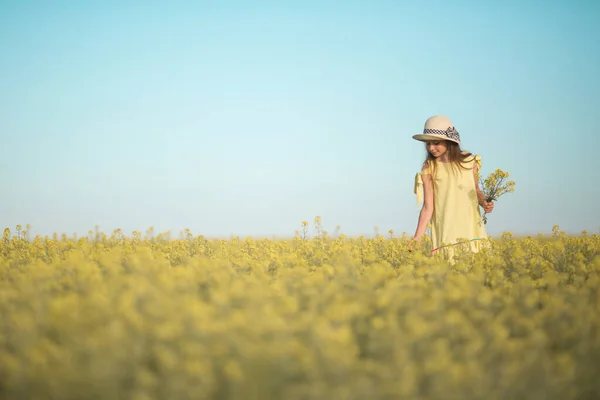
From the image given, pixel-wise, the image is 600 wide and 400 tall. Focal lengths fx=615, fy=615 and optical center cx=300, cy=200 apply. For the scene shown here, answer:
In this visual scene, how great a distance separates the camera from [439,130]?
6.88 meters

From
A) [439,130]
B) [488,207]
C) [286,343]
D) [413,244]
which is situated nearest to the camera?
[286,343]

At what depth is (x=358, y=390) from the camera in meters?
2.59

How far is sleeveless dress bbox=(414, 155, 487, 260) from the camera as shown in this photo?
7.11 m

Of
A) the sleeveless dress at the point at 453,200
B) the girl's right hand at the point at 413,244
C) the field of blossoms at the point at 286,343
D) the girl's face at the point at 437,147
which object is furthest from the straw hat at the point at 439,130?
the field of blossoms at the point at 286,343

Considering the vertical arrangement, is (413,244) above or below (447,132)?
below

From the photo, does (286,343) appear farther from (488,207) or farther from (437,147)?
(488,207)

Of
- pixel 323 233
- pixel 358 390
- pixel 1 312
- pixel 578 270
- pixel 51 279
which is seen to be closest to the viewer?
pixel 358 390

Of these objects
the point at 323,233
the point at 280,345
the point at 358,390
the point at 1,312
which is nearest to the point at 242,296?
the point at 280,345

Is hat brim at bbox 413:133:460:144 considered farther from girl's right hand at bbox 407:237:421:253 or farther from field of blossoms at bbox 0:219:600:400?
field of blossoms at bbox 0:219:600:400

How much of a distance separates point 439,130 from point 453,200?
0.85 metres

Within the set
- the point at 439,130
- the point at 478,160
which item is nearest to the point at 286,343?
the point at 439,130

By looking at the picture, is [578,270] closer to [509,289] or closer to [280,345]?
[509,289]

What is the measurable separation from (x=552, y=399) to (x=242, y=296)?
5.51 feet

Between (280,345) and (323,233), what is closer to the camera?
(280,345)
